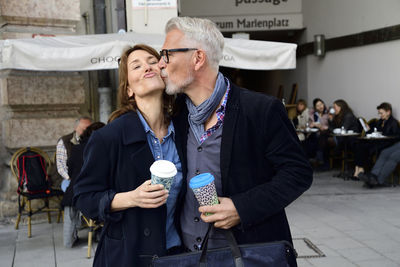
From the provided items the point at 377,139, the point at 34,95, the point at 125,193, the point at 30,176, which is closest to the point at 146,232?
the point at 125,193

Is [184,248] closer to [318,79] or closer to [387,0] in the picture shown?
[387,0]

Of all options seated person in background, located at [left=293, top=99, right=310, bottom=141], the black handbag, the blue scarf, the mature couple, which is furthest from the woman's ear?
seated person in background, located at [left=293, top=99, right=310, bottom=141]

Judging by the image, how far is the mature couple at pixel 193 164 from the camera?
6.24ft

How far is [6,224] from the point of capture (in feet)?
22.0

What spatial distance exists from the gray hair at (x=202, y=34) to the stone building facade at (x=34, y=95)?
5075mm

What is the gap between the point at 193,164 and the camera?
6.67ft

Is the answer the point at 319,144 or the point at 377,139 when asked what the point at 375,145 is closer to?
the point at 377,139

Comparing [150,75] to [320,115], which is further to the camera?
[320,115]

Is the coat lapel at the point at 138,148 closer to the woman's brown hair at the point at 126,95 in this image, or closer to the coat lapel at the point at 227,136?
the woman's brown hair at the point at 126,95

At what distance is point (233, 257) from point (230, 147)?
42 cm

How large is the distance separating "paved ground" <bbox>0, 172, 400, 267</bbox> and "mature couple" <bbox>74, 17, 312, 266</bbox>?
2925 mm

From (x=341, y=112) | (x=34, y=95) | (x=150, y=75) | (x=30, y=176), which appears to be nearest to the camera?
(x=150, y=75)

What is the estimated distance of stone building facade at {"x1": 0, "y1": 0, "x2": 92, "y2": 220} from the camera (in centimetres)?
668

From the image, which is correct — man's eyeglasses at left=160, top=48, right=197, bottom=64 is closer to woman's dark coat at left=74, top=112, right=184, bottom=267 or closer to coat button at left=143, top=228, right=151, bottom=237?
woman's dark coat at left=74, top=112, right=184, bottom=267
